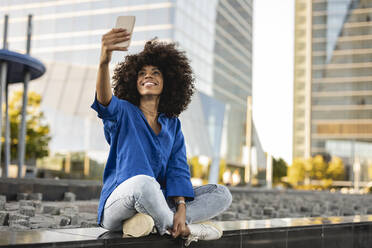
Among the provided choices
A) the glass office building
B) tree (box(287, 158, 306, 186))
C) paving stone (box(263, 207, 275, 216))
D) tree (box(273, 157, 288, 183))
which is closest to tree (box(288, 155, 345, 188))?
tree (box(287, 158, 306, 186))

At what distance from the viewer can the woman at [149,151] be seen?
2922 mm

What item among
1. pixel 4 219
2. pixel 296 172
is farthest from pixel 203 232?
pixel 296 172

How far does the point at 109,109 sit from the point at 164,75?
69 centimetres

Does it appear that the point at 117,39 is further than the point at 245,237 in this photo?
No

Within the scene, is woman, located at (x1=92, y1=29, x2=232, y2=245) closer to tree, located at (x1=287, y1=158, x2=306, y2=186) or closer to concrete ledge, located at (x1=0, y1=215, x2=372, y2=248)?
concrete ledge, located at (x1=0, y1=215, x2=372, y2=248)

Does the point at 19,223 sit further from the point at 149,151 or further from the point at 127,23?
the point at 127,23

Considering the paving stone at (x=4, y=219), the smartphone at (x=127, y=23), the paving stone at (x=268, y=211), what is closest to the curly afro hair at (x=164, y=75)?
the smartphone at (x=127, y=23)

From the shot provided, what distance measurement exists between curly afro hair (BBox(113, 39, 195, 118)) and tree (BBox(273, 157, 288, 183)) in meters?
83.3

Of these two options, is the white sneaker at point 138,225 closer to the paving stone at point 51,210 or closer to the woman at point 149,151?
the woman at point 149,151

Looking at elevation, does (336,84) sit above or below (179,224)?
above

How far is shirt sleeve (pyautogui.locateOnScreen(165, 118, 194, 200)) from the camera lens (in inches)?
130

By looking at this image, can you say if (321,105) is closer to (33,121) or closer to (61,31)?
(61,31)

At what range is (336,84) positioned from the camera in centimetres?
10162

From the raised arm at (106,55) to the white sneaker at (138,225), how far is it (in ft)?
2.32
